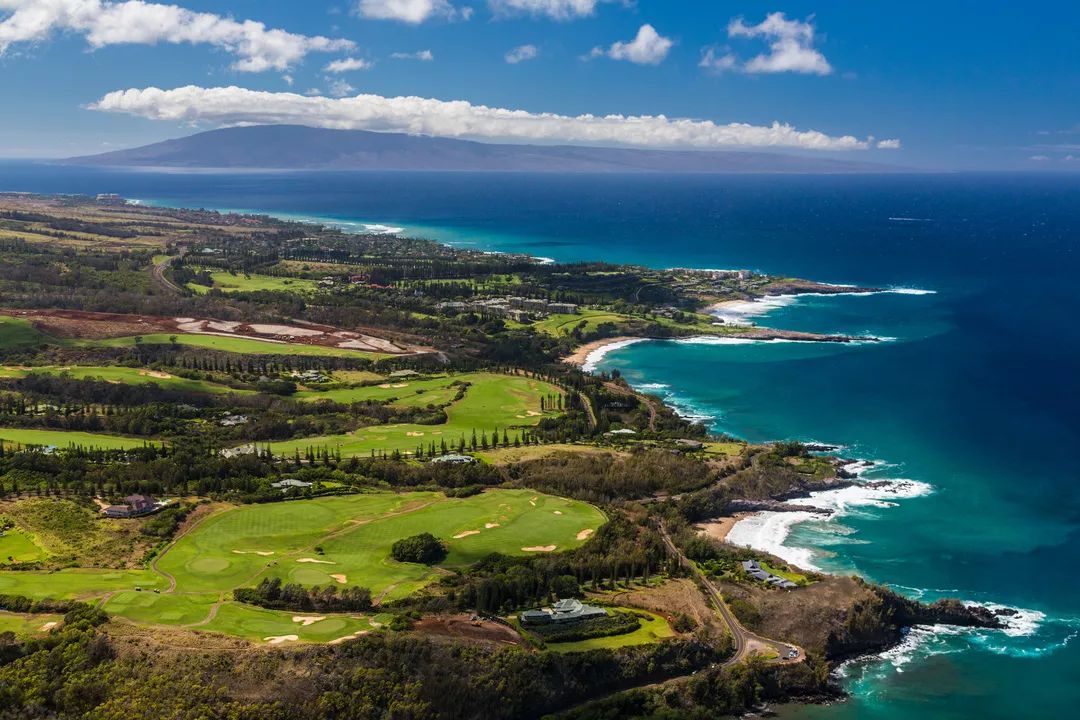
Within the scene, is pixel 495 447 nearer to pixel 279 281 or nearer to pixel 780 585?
pixel 780 585

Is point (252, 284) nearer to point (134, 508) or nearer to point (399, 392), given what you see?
point (399, 392)

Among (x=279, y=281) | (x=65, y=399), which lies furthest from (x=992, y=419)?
(x=279, y=281)

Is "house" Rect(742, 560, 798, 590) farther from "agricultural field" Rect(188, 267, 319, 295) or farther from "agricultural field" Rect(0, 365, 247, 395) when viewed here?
"agricultural field" Rect(188, 267, 319, 295)

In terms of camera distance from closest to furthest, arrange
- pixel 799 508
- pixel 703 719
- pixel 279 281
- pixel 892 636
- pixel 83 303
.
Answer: pixel 703 719 < pixel 892 636 < pixel 799 508 < pixel 83 303 < pixel 279 281

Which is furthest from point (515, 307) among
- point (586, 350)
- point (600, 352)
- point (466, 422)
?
point (466, 422)

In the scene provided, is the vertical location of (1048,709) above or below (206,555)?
below

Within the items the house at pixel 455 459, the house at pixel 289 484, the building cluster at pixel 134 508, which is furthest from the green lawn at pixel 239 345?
the building cluster at pixel 134 508

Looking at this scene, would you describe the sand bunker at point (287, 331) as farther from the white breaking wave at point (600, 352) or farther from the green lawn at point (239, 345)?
the white breaking wave at point (600, 352)
